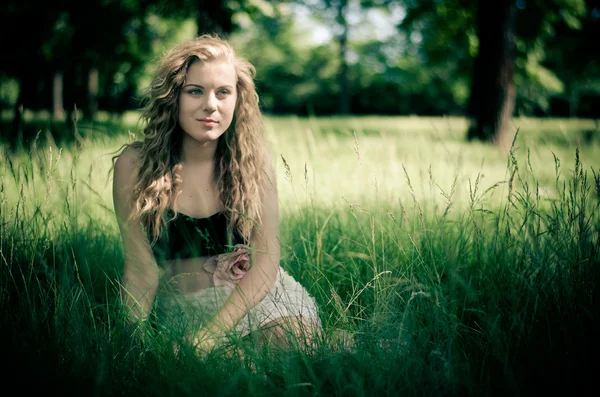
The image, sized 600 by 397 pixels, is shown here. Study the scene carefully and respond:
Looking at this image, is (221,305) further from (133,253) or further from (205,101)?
(205,101)

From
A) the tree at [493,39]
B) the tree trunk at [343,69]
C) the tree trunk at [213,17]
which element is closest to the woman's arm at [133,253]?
the tree trunk at [213,17]

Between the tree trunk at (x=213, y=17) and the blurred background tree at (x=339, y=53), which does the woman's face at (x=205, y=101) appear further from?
the tree trunk at (x=213, y=17)

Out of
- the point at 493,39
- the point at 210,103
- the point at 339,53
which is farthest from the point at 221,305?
the point at 339,53

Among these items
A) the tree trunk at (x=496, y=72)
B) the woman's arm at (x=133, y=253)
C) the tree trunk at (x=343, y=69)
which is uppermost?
the tree trunk at (x=343, y=69)

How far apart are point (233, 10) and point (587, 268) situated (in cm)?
680

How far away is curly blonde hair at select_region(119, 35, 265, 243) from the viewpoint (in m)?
1.86

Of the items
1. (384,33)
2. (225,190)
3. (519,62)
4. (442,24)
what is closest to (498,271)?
(225,190)

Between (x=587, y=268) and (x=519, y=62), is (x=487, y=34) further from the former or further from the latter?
(x=587, y=268)

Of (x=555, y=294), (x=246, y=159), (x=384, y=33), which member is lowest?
(x=555, y=294)

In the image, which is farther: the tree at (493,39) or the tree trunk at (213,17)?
the tree at (493,39)

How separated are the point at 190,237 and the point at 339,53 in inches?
1287

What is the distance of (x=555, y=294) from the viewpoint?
5.26 feet

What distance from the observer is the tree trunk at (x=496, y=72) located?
8.05 meters

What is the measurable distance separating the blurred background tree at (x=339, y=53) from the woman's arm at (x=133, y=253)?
60cm
